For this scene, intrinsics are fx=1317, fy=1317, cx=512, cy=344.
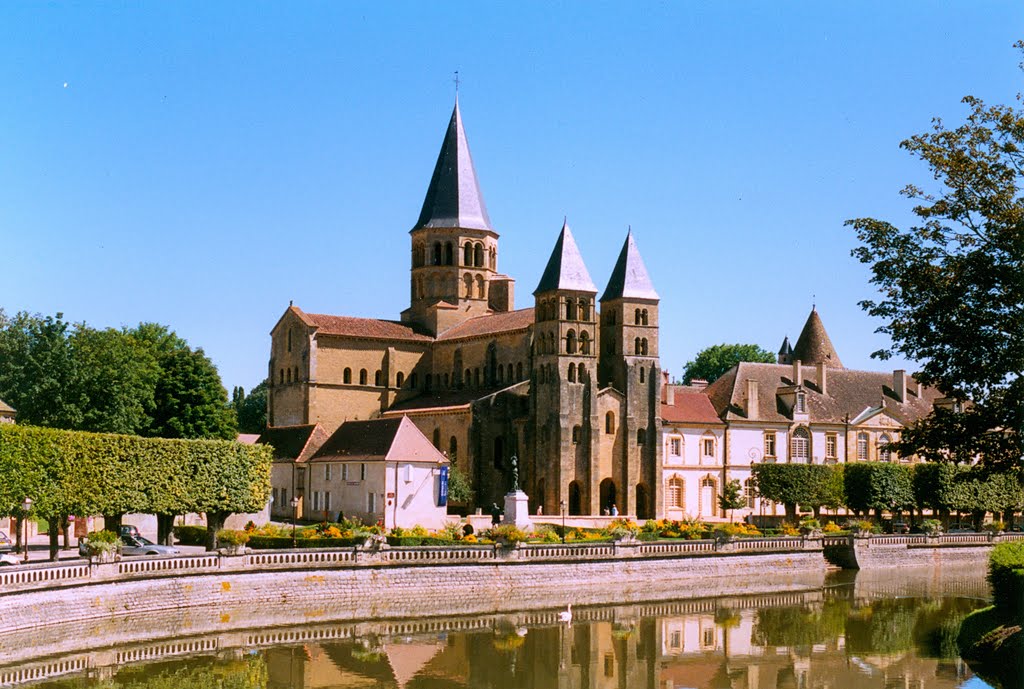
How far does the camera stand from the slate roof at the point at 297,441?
218ft

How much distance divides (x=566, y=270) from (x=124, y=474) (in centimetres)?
3139

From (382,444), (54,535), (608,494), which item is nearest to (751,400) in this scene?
(608,494)

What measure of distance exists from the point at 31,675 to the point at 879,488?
50.6 m

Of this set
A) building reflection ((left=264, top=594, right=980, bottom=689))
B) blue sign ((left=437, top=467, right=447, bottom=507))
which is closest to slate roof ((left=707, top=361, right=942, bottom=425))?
blue sign ((left=437, top=467, right=447, bottom=507))

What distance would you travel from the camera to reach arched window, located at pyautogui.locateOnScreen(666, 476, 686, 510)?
73.6 m

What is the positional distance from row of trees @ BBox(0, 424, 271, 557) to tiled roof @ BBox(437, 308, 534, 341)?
25356 mm

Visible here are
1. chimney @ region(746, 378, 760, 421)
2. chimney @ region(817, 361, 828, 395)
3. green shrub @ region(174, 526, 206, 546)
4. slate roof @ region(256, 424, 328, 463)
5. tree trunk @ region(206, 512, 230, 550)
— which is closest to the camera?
tree trunk @ region(206, 512, 230, 550)

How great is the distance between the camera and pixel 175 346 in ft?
297

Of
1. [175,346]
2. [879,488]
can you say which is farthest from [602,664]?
[175,346]

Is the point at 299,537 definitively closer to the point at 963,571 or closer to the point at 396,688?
the point at 396,688

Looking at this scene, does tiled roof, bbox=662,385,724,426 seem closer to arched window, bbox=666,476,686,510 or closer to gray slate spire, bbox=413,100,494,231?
arched window, bbox=666,476,686,510

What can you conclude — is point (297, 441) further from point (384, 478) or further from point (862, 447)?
point (862, 447)

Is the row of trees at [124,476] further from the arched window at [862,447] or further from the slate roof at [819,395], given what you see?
the arched window at [862,447]

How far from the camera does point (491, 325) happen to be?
7619 centimetres
